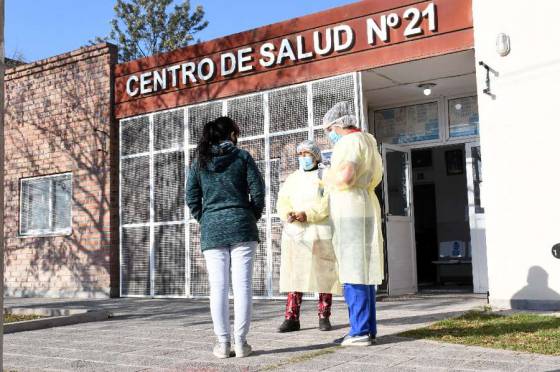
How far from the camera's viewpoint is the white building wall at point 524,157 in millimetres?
6754

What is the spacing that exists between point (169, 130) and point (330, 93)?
9.76ft

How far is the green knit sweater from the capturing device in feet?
14.6

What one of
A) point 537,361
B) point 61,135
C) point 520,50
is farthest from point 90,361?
point 61,135

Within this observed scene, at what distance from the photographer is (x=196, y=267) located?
10094mm

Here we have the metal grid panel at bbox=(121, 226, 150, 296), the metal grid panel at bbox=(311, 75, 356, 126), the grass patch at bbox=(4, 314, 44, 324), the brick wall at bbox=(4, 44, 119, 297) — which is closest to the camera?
the grass patch at bbox=(4, 314, 44, 324)

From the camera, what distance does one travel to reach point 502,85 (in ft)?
23.5

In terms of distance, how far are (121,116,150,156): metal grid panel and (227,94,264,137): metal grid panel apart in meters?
1.72

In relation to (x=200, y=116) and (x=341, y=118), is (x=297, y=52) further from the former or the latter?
(x=341, y=118)

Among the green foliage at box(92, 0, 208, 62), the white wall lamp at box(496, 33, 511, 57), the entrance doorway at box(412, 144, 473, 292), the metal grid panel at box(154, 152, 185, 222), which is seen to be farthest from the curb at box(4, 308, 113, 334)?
the green foliage at box(92, 0, 208, 62)

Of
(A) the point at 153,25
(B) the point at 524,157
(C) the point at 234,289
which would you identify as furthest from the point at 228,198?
(A) the point at 153,25

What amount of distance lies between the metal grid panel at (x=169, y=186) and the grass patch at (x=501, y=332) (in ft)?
17.7

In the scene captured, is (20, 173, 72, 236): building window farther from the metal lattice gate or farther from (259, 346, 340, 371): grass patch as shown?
(259, 346, 340, 371): grass patch

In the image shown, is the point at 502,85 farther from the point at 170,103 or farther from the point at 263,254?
the point at 170,103

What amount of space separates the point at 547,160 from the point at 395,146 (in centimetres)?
297
